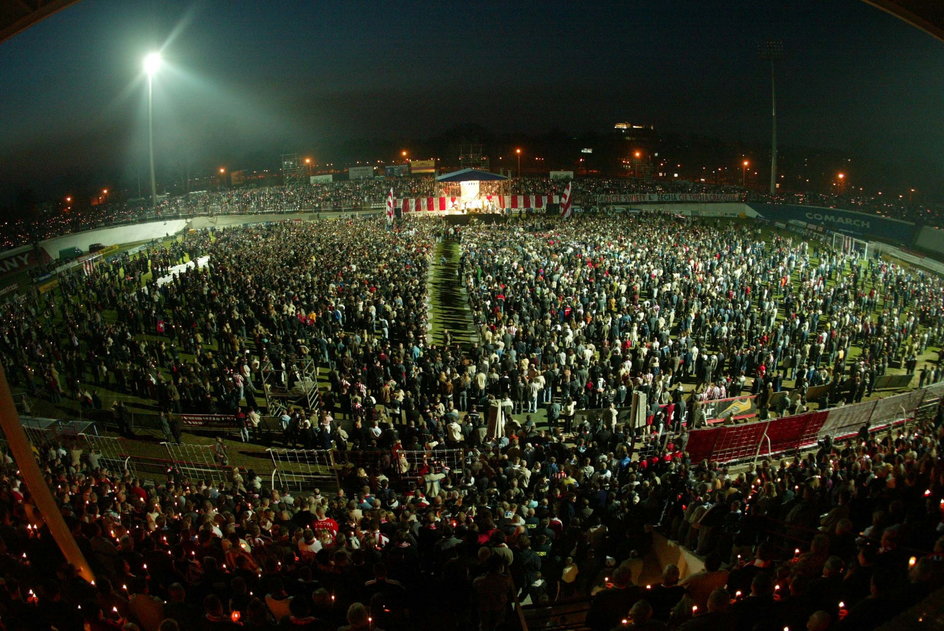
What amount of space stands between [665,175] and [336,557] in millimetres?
117650

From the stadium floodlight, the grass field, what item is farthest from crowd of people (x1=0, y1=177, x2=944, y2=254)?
the grass field

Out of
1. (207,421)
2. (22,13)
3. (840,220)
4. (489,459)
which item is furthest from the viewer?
(840,220)

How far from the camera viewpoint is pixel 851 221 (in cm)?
3281

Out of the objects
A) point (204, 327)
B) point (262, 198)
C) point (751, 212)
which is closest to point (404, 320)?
point (204, 327)

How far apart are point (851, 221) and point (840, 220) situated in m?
0.78

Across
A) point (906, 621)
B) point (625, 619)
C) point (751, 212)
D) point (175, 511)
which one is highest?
point (751, 212)

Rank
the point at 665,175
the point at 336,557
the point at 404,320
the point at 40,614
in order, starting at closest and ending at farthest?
the point at 40,614, the point at 336,557, the point at 404,320, the point at 665,175

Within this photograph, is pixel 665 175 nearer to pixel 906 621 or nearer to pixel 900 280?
pixel 900 280

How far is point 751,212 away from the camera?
42.6 metres

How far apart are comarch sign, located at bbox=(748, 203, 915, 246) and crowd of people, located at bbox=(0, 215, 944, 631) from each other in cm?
746

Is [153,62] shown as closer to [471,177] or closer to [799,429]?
[471,177]

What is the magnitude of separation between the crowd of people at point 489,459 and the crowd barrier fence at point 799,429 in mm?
509

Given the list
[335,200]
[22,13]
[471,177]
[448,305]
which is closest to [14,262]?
[448,305]

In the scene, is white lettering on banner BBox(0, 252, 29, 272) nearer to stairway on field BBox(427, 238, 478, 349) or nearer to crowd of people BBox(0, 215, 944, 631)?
crowd of people BBox(0, 215, 944, 631)
